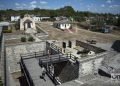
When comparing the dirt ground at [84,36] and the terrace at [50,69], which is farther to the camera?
the dirt ground at [84,36]

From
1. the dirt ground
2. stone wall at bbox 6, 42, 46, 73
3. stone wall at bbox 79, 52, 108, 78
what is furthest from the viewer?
the dirt ground

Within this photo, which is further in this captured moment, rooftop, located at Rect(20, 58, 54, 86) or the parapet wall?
the parapet wall

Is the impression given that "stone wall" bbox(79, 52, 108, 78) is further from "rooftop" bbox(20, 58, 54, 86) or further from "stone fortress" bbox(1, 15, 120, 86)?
"rooftop" bbox(20, 58, 54, 86)

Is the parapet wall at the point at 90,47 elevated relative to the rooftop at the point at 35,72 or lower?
elevated

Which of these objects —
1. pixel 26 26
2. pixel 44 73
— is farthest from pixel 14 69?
pixel 26 26

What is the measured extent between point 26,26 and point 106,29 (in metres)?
25.1

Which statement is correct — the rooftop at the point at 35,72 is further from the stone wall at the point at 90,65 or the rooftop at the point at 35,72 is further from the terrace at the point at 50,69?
the stone wall at the point at 90,65

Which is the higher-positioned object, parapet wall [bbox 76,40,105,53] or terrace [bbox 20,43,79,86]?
parapet wall [bbox 76,40,105,53]

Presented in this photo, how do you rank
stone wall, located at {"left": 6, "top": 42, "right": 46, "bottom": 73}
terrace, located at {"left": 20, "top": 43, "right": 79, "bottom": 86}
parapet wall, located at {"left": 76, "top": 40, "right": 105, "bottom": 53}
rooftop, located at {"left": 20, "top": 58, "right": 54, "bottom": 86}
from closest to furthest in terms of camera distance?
rooftop, located at {"left": 20, "top": 58, "right": 54, "bottom": 86}
terrace, located at {"left": 20, "top": 43, "right": 79, "bottom": 86}
parapet wall, located at {"left": 76, "top": 40, "right": 105, "bottom": 53}
stone wall, located at {"left": 6, "top": 42, "right": 46, "bottom": 73}

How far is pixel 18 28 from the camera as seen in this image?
4825cm

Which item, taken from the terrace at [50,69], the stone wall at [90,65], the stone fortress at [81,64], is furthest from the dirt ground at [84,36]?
the stone wall at [90,65]

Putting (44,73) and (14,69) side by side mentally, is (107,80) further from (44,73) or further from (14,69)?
(14,69)

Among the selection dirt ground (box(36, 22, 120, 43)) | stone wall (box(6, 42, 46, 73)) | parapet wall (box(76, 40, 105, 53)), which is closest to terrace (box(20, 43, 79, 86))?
stone wall (box(6, 42, 46, 73))

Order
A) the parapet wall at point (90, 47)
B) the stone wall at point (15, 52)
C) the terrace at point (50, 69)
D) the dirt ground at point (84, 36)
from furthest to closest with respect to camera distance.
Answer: the dirt ground at point (84, 36), the stone wall at point (15, 52), the parapet wall at point (90, 47), the terrace at point (50, 69)
